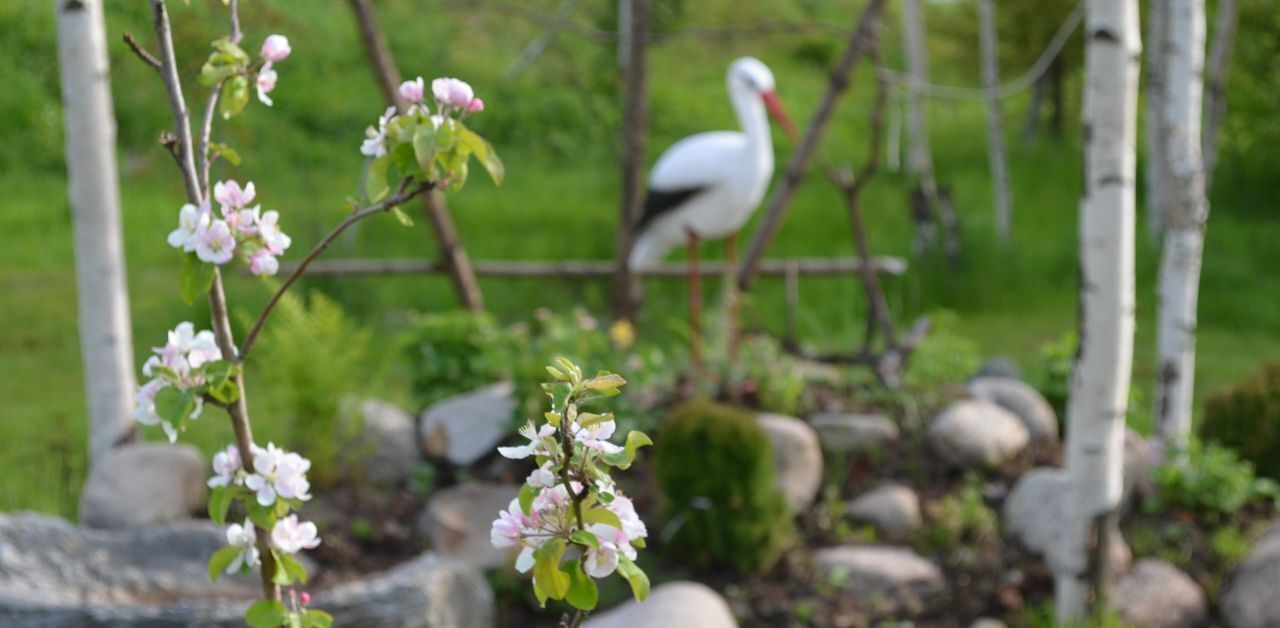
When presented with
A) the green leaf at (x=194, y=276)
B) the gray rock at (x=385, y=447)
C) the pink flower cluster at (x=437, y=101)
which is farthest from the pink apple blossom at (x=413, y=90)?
the gray rock at (x=385, y=447)

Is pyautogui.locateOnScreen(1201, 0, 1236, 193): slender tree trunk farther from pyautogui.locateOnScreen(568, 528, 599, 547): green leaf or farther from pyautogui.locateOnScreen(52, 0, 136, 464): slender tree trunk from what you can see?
pyautogui.locateOnScreen(568, 528, 599, 547): green leaf

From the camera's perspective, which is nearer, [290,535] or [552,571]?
[552,571]

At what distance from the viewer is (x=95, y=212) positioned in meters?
4.54

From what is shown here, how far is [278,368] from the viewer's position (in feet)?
15.2

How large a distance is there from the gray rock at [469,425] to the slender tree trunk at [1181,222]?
245cm

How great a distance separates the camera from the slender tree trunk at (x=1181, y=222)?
470 cm

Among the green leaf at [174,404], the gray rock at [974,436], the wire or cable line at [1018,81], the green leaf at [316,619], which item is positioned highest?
the wire or cable line at [1018,81]

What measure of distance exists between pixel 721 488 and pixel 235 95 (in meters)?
2.66

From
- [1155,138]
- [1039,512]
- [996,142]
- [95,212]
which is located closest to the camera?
[1039,512]

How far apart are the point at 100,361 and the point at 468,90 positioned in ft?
11.2

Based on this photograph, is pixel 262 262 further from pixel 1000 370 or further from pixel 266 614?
pixel 1000 370

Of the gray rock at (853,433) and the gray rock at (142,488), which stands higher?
the gray rock at (853,433)

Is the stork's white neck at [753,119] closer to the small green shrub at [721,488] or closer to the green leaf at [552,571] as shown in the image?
the small green shrub at [721,488]

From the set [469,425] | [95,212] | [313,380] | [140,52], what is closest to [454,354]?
[469,425]
